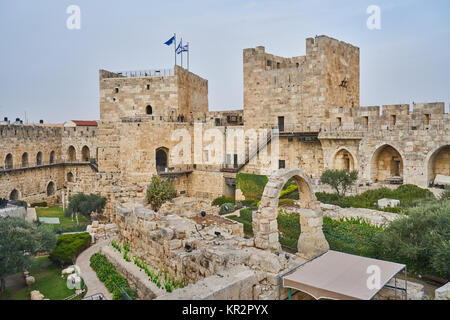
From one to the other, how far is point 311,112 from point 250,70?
19.0ft

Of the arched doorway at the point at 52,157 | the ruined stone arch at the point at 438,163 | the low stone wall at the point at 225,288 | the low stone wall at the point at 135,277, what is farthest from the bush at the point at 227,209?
the arched doorway at the point at 52,157

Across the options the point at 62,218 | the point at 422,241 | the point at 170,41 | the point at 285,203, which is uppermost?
the point at 170,41

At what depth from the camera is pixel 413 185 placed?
18547mm

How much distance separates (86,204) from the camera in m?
24.0

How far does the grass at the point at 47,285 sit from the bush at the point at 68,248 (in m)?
0.39

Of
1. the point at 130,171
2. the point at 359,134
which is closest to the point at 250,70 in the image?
the point at 359,134

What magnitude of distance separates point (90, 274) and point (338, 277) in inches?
338

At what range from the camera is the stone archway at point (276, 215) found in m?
9.44

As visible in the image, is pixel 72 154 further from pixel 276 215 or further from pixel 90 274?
pixel 276 215

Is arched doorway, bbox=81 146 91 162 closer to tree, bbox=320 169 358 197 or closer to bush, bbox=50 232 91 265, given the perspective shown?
bush, bbox=50 232 91 265

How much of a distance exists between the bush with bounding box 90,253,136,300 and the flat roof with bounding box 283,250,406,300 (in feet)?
17.3

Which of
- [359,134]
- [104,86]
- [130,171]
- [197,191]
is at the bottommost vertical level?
[197,191]

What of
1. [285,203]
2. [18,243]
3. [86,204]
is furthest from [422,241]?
[86,204]
